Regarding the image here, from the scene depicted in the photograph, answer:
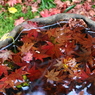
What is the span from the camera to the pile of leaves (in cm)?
163

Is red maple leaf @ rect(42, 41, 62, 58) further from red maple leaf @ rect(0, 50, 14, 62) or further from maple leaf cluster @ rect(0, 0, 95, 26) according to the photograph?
maple leaf cluster @ rect(0, 0, 95, 26)

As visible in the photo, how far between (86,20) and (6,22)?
1262mm

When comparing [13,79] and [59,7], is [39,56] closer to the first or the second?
[13,79]

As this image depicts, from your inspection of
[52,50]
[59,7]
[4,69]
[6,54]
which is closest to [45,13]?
[59,7]

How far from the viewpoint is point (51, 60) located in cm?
178

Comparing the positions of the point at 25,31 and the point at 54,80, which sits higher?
the point at 25,31

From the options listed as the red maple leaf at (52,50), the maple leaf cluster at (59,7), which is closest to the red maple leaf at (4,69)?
the red maple leaf at (52,50)

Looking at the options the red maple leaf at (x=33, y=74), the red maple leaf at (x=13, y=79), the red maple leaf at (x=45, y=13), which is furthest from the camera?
the red maple leaf at (x=45, y=13)

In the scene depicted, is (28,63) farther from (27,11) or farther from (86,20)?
(27,11)

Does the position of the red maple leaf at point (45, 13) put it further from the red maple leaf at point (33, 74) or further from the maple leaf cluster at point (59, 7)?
the red maple leaf at point (33, 74)

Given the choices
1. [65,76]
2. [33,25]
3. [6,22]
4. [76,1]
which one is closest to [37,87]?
[65,76]

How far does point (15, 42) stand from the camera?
5.90 ft

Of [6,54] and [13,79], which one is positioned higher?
[6,54]

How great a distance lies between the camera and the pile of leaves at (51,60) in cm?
163
